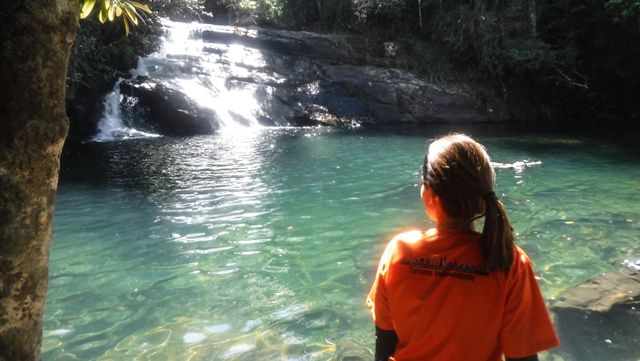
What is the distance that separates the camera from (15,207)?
4.50 ft

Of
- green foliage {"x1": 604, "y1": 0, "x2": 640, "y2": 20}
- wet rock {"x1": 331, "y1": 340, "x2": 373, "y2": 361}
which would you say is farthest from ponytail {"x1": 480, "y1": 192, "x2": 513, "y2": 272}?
green foliage {"x1": 604, "y1": 0, "x2": 640, "y2": 20}

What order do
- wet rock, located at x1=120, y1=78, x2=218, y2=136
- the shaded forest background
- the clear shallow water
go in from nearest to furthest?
1. the clear shallow water
2. wet rock, located at x1=120, y1=78, x2=218, y2=136
3. the shaded forest background

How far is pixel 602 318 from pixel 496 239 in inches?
134

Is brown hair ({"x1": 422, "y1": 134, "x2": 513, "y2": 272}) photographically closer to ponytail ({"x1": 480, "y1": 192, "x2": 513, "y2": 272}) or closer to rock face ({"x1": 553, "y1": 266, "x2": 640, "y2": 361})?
ponytail ({"x1": 480, "y1": 192, "x2": 513, "y2": 272})

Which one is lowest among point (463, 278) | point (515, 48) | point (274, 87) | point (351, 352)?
point (351, 352)

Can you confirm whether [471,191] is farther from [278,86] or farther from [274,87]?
[278,86]

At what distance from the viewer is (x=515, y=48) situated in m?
22.6

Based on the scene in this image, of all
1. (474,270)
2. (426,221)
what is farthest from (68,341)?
(426,221)

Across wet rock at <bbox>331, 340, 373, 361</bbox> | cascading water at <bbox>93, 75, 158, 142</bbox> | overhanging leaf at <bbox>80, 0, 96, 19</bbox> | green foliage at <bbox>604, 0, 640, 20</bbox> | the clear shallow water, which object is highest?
green foliage at <bbox>604, 0, 640, 20</bbox>

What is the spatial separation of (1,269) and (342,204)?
299 inches

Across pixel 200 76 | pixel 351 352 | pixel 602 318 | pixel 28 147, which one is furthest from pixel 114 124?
pixel 28 147

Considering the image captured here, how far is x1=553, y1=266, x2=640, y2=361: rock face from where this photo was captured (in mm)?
4146

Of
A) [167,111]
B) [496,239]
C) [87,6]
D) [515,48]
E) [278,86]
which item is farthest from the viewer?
[515,48]

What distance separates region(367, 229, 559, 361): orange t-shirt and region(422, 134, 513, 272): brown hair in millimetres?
61
